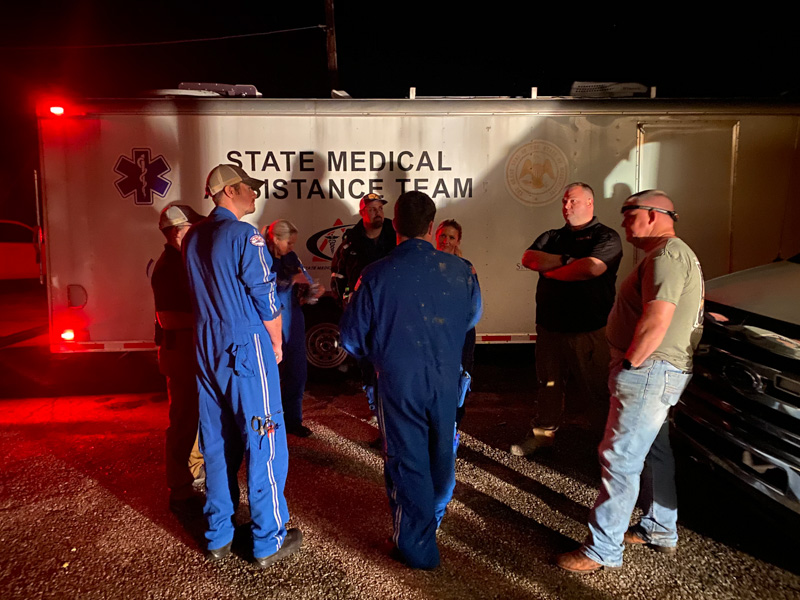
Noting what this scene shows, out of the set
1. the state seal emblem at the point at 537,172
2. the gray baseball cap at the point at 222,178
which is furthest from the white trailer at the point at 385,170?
the gray baseball cap at the point at 222,178

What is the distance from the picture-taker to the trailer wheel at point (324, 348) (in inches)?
224

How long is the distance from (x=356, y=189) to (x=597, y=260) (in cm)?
291

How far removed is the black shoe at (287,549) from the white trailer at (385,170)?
324 cm

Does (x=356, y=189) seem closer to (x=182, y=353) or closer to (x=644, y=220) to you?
(x=182, y=353)

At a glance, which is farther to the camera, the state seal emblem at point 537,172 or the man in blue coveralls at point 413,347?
the state seal emblem at point 537,172

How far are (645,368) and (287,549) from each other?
213 cm

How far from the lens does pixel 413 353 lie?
2.31m

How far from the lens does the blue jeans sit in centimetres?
241

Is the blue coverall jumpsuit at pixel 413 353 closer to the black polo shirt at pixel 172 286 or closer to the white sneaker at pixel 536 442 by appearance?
the black polo shirt at pixel 172 286

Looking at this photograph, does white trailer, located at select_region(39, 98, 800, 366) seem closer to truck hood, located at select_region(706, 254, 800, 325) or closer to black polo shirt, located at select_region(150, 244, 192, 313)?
truck hood, located at select_region(706, 254, 800, 325)

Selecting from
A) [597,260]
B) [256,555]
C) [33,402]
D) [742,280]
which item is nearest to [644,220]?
[597,260]

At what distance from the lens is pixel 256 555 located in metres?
2.61

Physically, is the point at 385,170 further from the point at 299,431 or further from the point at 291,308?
the point at 299,431

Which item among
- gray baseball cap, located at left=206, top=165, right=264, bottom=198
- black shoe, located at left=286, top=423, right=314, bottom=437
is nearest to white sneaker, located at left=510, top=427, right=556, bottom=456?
black shoe, located at left=286, top=423, right=314, bottom=437
